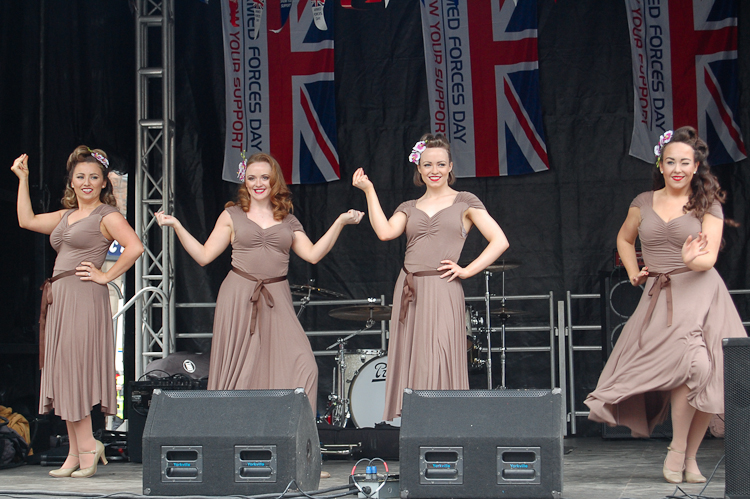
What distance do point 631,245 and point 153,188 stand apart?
4136mm

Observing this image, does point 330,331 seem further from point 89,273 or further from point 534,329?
point 89,273

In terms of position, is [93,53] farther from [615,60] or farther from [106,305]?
[615,60]

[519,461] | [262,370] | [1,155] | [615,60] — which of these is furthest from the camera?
[615,60]

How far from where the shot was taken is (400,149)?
7.53m

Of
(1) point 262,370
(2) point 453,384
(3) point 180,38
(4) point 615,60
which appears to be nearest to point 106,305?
(1) point 262,370

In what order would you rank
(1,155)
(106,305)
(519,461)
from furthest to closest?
(1,155)
(106,305)
(519,461)

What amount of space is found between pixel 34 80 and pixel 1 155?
635 millimetres

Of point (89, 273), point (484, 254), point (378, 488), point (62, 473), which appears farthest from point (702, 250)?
point (62, 473)

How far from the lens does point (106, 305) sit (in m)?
4.93

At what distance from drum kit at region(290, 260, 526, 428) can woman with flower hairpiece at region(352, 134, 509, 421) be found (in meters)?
1.95

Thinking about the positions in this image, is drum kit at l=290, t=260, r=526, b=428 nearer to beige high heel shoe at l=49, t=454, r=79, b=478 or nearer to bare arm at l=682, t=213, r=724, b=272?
beige high heel shoe at l=49, t=454, r=79, b=478

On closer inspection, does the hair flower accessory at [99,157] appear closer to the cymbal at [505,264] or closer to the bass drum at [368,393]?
the bass drum at [368,393]

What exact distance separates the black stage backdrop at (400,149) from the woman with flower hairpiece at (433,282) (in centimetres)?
264

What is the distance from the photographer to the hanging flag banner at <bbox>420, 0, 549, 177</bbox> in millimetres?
7277
